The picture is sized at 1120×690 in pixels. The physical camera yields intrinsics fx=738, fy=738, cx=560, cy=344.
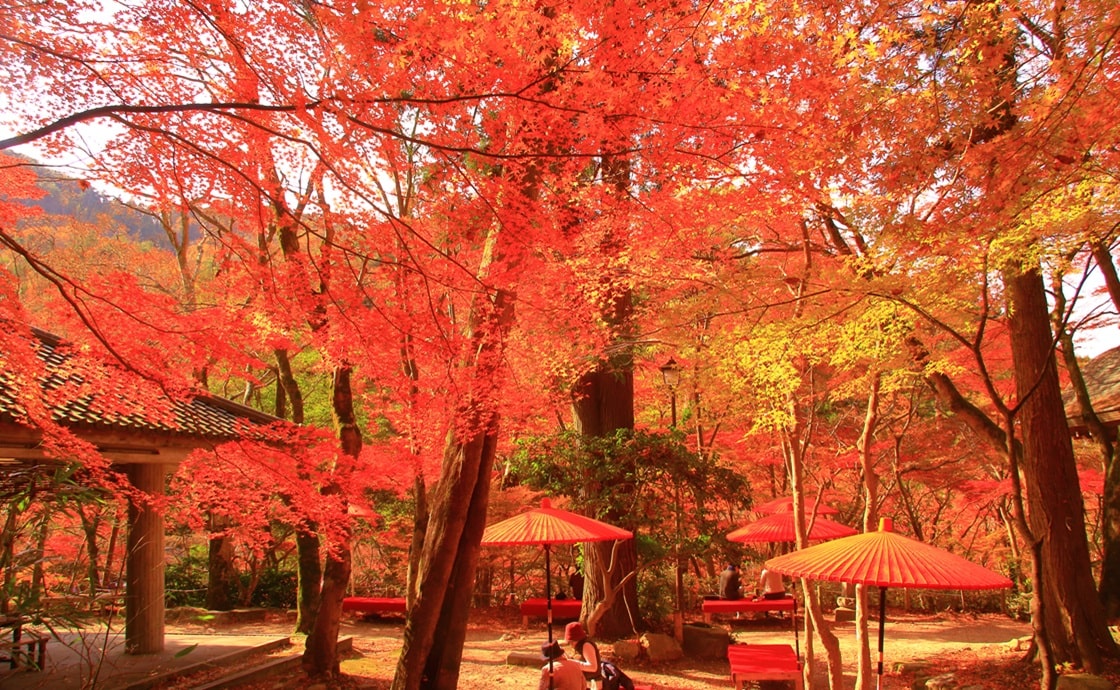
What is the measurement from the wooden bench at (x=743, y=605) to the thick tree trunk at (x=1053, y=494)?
4305 mm

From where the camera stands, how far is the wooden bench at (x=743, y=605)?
12102 mm

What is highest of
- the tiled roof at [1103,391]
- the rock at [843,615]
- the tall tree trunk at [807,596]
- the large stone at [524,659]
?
the tiled roof at [1103,391]

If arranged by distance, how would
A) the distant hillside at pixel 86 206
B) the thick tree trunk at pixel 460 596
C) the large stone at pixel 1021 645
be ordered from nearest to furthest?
1. the distant hillside at pixel 86 206
2. the thick tree trunk at pixel 460 596
3. the large stone at pixel 1021 645

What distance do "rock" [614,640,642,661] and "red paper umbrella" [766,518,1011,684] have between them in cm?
481

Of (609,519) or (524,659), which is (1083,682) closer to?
(609,519)

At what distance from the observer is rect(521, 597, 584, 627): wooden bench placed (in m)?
12.3

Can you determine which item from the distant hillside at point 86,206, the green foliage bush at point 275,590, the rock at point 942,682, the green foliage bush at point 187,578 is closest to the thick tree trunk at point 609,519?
the rock at point 942,682

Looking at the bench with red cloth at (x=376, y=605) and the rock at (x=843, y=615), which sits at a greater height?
the bench with red cloth at (x=376, y=605)

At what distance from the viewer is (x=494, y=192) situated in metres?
5.00

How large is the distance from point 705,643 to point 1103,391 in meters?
7.05

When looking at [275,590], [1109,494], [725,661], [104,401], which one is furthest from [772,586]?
[104,401]

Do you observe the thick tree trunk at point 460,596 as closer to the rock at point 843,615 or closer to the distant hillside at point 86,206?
the distant hillside at point 86,206

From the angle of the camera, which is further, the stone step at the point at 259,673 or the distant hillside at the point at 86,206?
the stone step at the point at 259,673

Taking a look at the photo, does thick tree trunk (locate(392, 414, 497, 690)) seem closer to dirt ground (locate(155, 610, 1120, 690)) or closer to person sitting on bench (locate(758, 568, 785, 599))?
dirt ground (locate(155, 610, 1120, 690))
